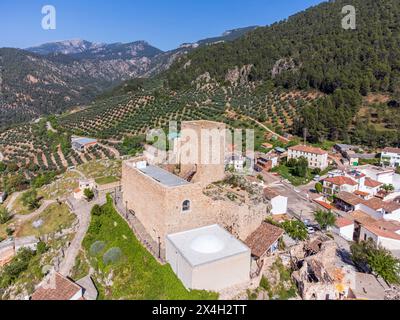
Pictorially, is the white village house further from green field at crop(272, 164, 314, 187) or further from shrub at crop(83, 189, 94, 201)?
shrub at crop(83, 189, 94, 201)

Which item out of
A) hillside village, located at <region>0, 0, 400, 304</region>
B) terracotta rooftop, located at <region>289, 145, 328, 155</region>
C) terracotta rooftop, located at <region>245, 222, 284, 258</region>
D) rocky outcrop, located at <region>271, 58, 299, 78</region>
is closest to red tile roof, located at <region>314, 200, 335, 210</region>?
hillside village, located at <region>0, 0, 400, 304</region>

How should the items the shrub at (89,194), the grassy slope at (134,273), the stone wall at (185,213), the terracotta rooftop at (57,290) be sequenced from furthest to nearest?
1. the shrub at (89,194)
2. the stone wall at (185,213)
3. the terracotta rooftop at (57,290)
4. the grassy slope at (134,273)

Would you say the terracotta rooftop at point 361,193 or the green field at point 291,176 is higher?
the green field at point 291,176

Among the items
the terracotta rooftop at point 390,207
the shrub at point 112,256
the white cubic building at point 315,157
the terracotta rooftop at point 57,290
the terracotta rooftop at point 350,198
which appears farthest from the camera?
the white cubic building at point 315,157

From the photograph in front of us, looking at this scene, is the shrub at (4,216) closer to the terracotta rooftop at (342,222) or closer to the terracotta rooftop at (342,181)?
the terracotta rooftop at (342,222)

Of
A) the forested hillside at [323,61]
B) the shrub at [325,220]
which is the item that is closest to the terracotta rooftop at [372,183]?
the shrub at [325,220]

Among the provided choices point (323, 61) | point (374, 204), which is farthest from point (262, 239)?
point (323, 61)
